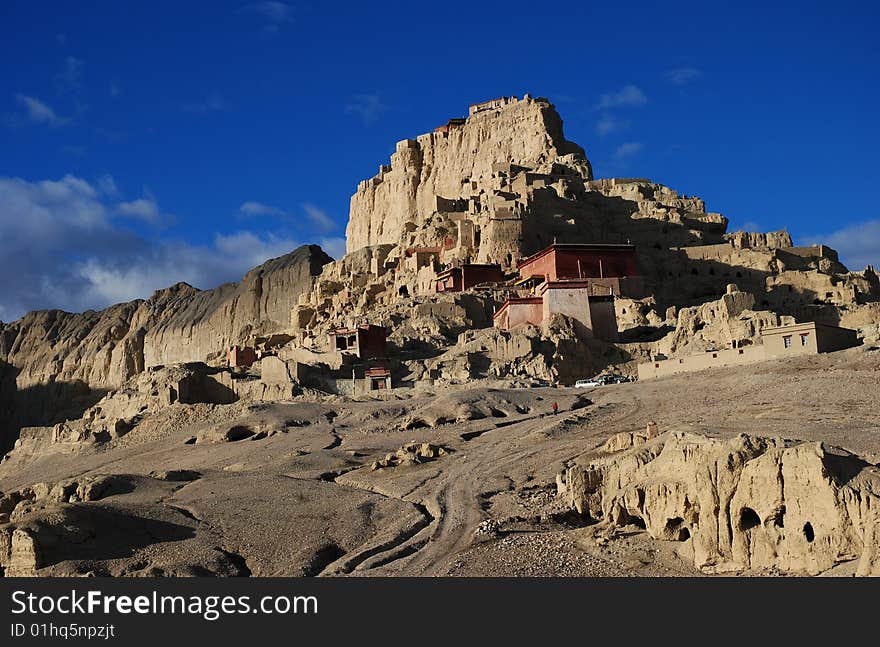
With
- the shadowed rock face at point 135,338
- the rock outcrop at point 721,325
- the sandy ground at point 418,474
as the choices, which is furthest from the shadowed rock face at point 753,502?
the shadowed rock face at point 135,338

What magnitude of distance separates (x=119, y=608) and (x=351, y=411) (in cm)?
2612

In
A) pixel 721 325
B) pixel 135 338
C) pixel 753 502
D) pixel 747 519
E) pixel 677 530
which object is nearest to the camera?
pixel 753 502

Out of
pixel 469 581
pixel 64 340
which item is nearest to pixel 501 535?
pixel 469 581

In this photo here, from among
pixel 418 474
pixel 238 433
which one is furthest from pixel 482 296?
pixel 418 474

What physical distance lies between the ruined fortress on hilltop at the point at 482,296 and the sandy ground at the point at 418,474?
13.5 ft

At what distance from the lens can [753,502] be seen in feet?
50.2

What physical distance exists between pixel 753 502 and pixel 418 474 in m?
14.6

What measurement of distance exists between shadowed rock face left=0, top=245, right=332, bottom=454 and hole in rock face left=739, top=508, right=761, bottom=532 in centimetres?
7465

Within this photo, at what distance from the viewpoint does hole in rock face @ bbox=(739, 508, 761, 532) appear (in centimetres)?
1555

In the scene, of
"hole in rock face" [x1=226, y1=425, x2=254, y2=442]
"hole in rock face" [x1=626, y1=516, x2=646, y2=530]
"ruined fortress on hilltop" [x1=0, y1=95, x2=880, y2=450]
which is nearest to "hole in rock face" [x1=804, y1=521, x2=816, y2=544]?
"hole in rock face" [x1=626, y1=516, x2=646, y2=530]

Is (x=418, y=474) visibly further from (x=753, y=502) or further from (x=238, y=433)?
(x=753, y=502)

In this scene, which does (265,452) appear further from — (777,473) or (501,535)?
(777,473)

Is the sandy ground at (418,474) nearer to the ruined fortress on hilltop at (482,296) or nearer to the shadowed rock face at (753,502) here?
the shadowed rock face at (753,502)

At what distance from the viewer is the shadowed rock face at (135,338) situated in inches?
3642
